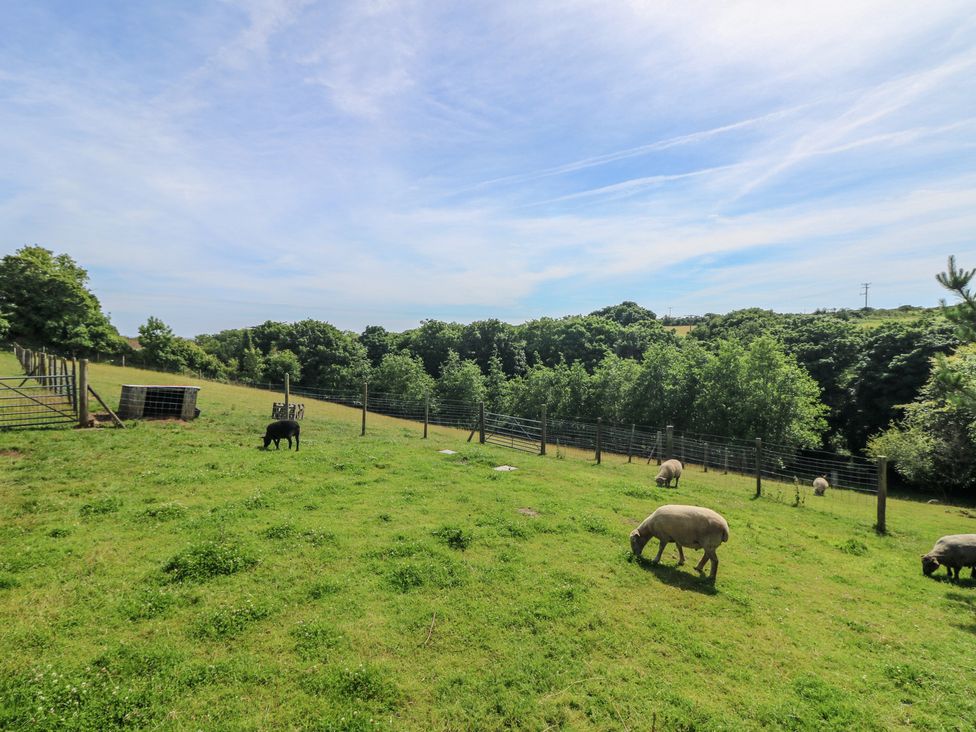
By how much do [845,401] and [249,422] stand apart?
52.3 m

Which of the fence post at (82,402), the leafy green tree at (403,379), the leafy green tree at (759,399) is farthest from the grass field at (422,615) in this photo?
the leafy green tree at (403,379)

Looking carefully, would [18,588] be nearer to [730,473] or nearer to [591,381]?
[730,473]

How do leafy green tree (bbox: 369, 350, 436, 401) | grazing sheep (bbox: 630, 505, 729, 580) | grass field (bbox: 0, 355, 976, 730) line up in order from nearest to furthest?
grass field (bbox: 0, 355, 976, 730)
grazing sheep (bbox: 630, 505, 729, 580)
leafy green tree (bbox: 369, 350, 436, 401)

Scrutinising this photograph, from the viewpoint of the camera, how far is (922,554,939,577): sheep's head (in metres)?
9.29

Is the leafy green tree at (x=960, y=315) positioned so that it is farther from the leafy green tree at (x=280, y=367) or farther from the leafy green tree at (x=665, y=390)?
the leafy green tree at (x=280, y=367)

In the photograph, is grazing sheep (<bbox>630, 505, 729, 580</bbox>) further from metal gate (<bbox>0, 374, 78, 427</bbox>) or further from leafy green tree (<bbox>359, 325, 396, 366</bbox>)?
leafy green tree (<bbox>359, 325, 396, 366</bbox>)

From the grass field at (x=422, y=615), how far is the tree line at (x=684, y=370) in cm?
632

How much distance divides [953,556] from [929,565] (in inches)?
18.2

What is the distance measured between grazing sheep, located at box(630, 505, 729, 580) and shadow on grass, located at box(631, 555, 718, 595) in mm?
127

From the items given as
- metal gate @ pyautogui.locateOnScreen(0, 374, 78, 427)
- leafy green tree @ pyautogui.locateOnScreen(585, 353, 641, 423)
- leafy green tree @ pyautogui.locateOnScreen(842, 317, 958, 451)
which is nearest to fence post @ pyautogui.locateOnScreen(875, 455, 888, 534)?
metal gate @ pyautogui.locateOnScreen(0, 374, 78, 427)

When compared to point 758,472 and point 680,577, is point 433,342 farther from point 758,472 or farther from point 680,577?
point 680,577

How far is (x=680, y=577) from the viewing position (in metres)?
7.87

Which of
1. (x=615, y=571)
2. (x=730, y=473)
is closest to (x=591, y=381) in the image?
(x=730, y=473)

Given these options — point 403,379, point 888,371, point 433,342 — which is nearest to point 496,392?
point 403,379
